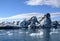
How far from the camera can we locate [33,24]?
113 metres

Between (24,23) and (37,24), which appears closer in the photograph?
(37,24)

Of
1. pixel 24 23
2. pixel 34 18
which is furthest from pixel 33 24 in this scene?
pixel 24 23

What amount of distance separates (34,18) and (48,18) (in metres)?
8.84

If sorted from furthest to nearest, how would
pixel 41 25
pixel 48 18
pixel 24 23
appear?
1. pixel 24 23
2. pixel 41 25
3. pixel 48 18

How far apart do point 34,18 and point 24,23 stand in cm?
2731

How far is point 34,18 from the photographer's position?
111625 millimetres

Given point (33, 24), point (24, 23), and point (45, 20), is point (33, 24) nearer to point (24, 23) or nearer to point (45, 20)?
point (45, 20)

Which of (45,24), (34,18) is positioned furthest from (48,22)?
(34,18)

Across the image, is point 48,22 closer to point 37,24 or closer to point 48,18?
point 48,18

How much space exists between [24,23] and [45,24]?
28.5 meters

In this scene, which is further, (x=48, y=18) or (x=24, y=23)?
(x=24, y=23)

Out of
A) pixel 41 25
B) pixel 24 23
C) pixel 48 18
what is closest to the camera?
pixel 48 18

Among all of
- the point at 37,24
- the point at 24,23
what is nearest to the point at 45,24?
the point at 37,24

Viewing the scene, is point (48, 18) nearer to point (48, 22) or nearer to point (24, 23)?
point (48, 22)
